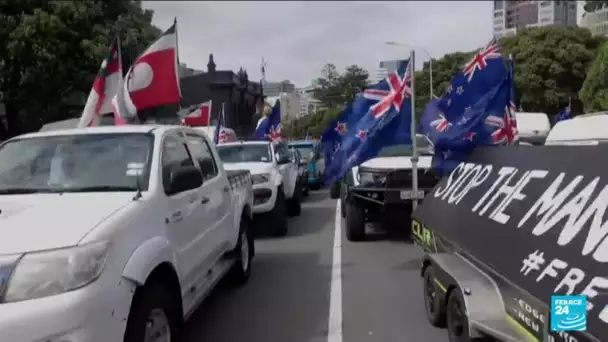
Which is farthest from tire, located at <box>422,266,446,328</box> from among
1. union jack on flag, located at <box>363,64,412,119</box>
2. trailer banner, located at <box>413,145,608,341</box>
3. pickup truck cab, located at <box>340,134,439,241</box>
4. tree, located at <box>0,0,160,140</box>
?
tree, located at <box>0,0,160,140</box>

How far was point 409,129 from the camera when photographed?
8578 mm

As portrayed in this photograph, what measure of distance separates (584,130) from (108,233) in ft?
13.7

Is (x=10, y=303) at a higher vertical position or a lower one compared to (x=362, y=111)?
lower

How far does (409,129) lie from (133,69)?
12.4ft

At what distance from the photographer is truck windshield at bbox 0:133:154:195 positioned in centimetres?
450

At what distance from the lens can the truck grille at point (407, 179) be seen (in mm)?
9109

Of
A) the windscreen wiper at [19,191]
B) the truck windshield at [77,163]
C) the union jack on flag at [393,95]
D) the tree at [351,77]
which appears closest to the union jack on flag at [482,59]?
the union jack on flag at [393,95]

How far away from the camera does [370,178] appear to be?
9.34m

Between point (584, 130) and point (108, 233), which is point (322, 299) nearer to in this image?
point (584, 130)

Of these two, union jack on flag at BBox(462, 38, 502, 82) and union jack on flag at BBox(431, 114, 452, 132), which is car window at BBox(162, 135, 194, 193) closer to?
union jack on flag at BBox(431, 114, 452, 132)

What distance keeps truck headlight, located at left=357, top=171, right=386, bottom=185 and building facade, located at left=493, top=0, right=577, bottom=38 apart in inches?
3075

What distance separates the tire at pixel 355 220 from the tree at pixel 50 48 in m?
12.9

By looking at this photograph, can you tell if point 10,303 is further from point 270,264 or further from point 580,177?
point 270,264

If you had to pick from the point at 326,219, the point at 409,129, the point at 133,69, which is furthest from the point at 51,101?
the point at 409,129
